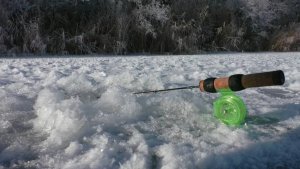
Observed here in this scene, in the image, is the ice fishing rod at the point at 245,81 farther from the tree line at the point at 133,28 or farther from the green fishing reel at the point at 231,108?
the tree line at the point at 133,28

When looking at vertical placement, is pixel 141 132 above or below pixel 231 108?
below

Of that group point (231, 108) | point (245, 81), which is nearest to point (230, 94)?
point (231, 108)

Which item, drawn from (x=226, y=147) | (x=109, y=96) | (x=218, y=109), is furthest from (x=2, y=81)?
(x=226, y=147)

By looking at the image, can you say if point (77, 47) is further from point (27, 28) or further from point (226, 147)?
point (226, 147)

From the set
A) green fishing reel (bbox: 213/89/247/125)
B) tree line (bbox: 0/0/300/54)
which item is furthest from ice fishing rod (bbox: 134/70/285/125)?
tree line (bbox: 0/0/300/54)

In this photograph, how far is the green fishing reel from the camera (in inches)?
78.4

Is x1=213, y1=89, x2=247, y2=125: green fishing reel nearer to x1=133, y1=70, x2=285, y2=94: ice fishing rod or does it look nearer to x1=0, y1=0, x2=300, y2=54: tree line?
x1=133, y1=70, x2=285, y2=94: ice fishing rod

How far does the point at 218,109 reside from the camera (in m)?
2.08

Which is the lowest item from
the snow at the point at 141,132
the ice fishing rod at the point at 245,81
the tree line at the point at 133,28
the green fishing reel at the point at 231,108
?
the snow at the point at 141,132

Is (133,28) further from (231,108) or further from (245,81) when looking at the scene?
(245,81)

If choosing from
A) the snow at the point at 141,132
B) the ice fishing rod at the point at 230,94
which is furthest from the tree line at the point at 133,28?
the ice fishing rod at the point at 230,94

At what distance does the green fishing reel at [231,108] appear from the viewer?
1.99 meters

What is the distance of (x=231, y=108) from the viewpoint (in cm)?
202

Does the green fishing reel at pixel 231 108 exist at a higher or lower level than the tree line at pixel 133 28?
lower
